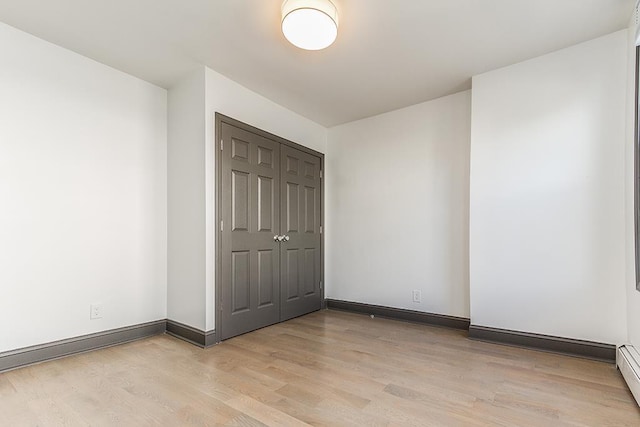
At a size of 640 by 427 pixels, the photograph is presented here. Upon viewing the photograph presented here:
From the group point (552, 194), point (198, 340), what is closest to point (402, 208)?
point (552, 194)

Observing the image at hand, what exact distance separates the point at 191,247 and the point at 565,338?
10.4ft

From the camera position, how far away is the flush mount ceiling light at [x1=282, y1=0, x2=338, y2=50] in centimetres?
190

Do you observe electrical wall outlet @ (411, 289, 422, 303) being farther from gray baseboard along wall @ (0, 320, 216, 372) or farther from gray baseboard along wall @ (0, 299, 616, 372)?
gray baseboard along wall @ (0, 320, 216, 372)

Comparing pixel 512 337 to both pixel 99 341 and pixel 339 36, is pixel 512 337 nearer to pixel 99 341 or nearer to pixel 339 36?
pixel 339 36

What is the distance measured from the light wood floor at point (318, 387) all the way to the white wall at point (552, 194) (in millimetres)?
355

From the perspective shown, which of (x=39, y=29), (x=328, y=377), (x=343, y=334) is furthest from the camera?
(x=343, y=334)

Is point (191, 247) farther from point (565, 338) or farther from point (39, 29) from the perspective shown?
point (565, 338)

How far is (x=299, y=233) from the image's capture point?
3.83m

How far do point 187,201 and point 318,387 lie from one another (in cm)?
196

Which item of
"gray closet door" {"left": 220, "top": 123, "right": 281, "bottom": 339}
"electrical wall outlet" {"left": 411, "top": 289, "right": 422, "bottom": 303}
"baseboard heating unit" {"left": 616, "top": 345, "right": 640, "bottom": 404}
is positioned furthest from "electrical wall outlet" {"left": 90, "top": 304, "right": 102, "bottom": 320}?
"baseboard heating unit" {"left": 616, "top": 345, "right": 640, "bottom": 404}

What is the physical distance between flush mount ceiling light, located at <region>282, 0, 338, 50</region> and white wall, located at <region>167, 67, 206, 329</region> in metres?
1.20

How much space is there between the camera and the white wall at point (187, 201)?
2.84 m

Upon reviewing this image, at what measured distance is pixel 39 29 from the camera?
7.63 ft

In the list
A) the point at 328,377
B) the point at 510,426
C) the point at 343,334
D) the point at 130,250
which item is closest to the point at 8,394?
the point at 130,250
